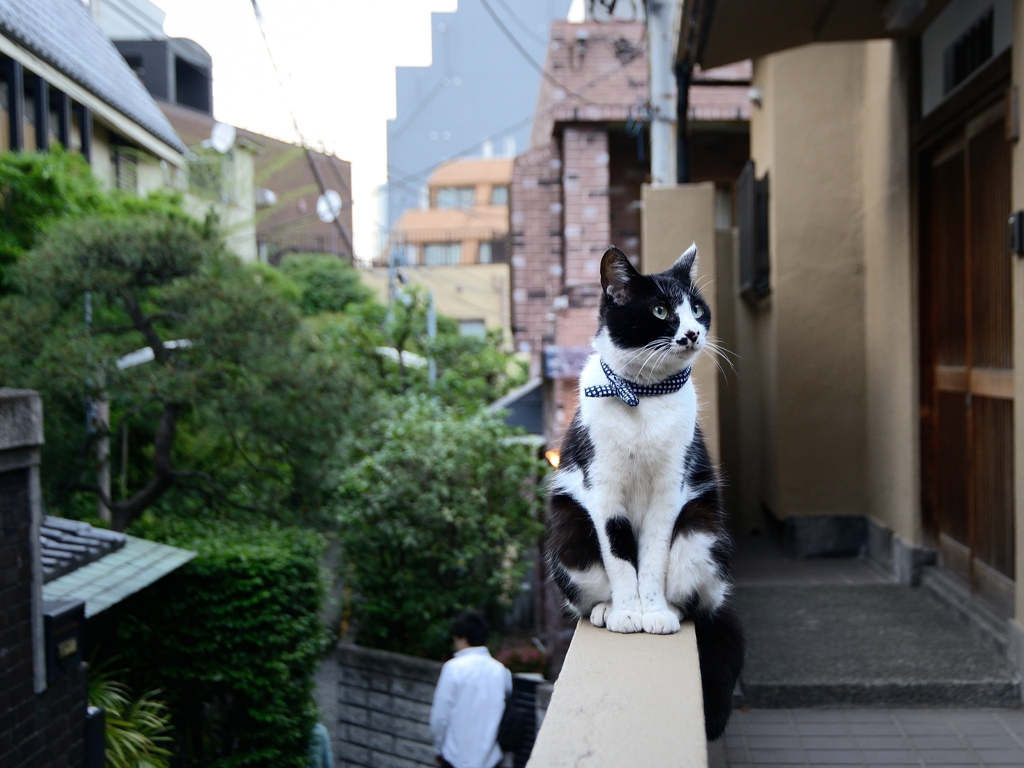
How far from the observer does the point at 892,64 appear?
516cm

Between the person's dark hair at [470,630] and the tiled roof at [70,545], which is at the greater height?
the tiled roof at [70,545]

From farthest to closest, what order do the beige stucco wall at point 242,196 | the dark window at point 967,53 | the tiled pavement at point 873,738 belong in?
the beige stucco wall at point 242,196, the dark window at point 967,53, the tiled pavement at point 873,738

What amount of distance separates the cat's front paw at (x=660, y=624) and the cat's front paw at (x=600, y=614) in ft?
0.40

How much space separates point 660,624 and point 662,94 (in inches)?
181

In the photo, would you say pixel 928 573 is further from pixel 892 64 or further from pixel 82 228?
pixel 82 228

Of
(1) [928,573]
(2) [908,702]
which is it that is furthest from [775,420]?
(2) [908,702]

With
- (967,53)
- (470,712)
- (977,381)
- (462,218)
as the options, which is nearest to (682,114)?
(967,53)

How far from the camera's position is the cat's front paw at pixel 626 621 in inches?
85.5

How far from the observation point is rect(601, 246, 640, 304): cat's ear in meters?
2.14

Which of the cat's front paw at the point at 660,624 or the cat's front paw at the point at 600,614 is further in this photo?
the cat's front paw at the point at 600,614

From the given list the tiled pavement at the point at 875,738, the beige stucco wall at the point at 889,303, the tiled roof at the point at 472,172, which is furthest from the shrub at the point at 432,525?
the tiled roof at the point at 472,172

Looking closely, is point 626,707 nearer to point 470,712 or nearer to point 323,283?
point 470,712

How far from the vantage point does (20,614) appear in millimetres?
4328

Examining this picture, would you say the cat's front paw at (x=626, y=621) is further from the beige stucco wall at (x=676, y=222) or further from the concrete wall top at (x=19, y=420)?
the concrete wall top at (x=19, y=420)
